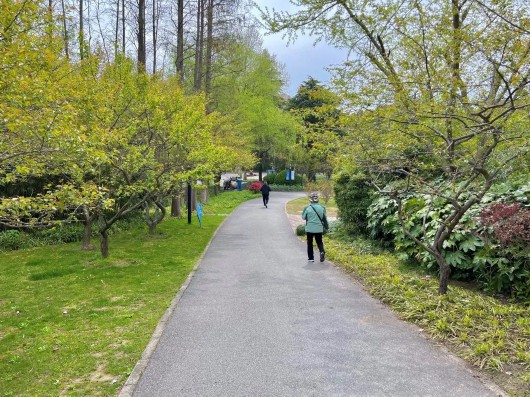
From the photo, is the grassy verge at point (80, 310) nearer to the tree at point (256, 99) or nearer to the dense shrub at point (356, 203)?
the dense shrub at point (356, 203)

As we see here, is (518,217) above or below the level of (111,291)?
above

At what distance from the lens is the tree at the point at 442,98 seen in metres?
5.09

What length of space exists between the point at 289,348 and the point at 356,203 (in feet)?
25.6

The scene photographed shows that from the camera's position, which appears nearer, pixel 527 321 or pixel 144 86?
pixel 527 321

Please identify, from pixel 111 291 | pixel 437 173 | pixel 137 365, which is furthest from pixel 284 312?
pixel 437 173

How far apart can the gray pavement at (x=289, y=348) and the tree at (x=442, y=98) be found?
1734 millimetres

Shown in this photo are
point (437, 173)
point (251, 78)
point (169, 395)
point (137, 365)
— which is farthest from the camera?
point (251, 78)

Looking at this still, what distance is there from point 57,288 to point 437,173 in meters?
9.24

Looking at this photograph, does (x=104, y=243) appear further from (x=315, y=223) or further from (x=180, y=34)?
(x=180, y=34)

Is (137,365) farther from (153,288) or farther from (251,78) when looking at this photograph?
(251,78)

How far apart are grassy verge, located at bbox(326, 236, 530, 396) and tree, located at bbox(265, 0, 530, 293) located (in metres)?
0.52

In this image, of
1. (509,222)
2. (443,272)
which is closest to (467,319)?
(443,272)

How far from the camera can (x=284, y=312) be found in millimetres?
5805

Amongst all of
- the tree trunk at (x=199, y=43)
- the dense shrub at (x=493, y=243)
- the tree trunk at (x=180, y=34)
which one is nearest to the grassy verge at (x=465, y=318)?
the dense shrub at (x=493, y=243)
